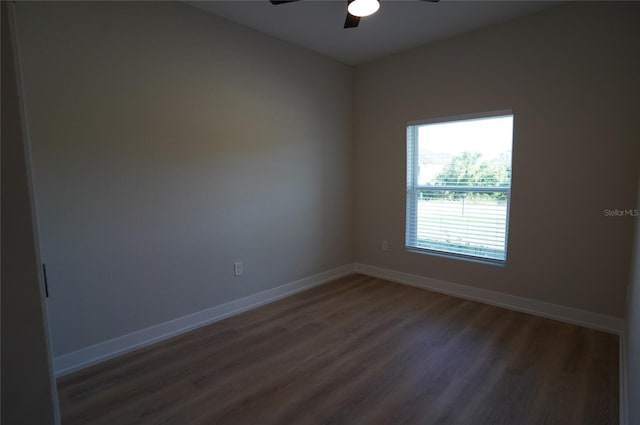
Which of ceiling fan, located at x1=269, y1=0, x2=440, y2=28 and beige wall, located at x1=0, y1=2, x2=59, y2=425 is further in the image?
ceiling fan, located at x1=269, y1=0, x2=440, y2=28

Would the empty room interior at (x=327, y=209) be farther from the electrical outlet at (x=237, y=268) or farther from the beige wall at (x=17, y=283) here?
the beige wall at (x=17, y=283)

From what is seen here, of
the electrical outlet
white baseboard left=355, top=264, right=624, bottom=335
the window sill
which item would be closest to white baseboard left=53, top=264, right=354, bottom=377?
the electrical outlet

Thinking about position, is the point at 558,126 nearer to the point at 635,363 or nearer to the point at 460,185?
the point at 460,185

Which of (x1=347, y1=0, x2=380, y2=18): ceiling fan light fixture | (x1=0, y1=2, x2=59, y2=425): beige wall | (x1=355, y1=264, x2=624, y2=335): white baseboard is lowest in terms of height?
(x1=355, y1=264, x2=624, y2=335): white baseboard

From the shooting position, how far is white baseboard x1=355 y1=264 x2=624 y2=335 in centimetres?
269

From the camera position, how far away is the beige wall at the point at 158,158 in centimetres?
211

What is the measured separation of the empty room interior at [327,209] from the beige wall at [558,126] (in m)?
0.02

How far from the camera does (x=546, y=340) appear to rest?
8.34ft

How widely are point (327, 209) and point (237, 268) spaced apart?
1.40 meters

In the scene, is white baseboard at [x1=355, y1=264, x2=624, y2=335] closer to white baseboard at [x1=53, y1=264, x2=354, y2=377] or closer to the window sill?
the window sill

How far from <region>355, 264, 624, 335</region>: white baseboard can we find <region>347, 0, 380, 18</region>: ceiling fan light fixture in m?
2.76

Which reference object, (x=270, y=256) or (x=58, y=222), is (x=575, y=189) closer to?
(x=270, y=256)

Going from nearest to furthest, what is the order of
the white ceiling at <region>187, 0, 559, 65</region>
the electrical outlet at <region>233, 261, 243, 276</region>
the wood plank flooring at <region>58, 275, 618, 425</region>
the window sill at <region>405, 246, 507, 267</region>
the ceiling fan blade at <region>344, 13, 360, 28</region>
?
the wood plank flooring at <region>58, 275, 618, 425</region> → the ceiling fan blade at <region>344, 13, 360, 28</region> → the white ceiling at <region>187, 0, 559, 65</region> → the electrical outlet at <region>233, 261, 243, 276</region> → the window sill at <region>405, 246, 507, 267</region>

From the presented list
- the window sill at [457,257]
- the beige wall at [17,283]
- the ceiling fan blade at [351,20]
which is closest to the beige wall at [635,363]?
the window sill at [457,257]
